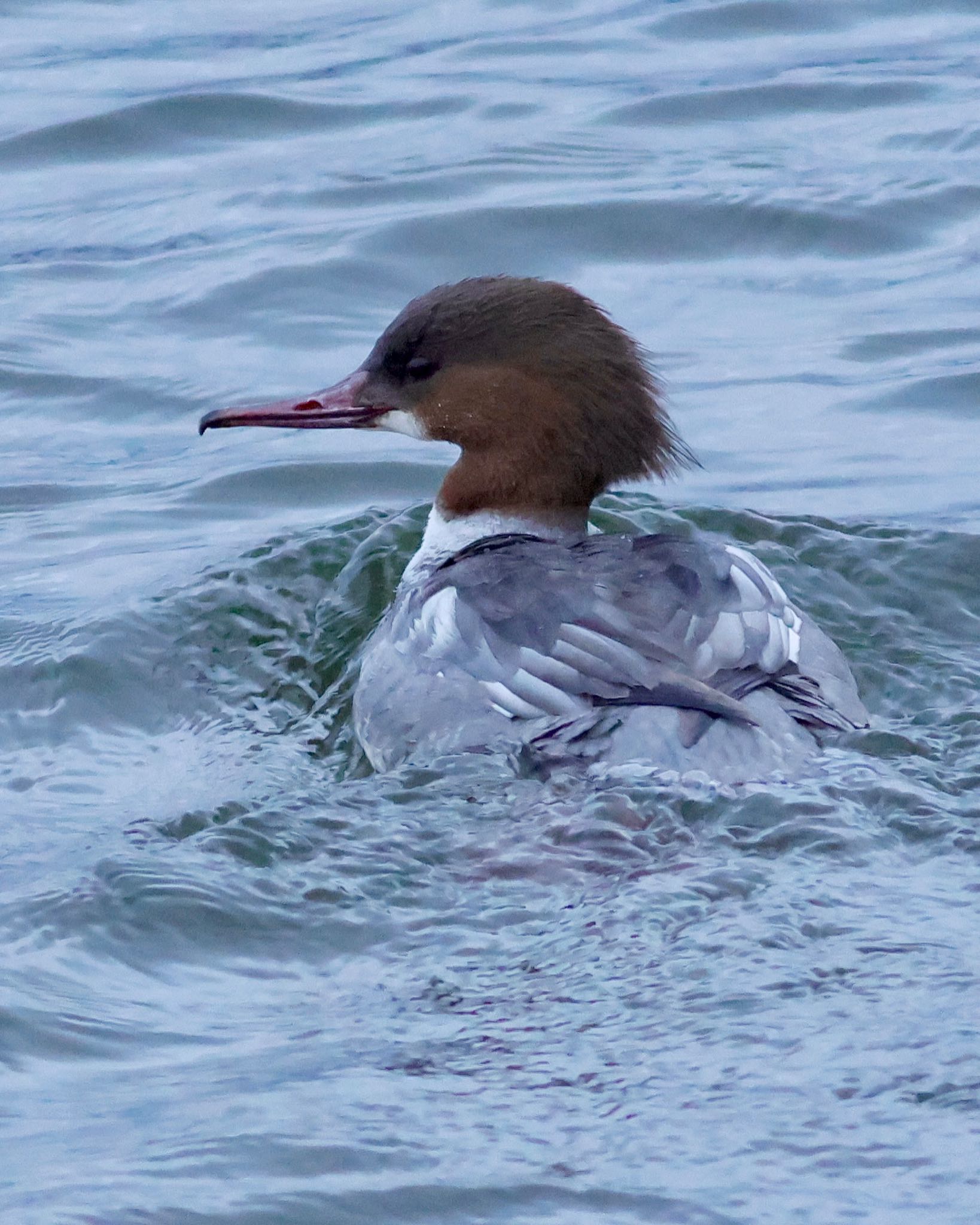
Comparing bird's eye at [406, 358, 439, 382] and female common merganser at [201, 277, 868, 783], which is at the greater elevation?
bird's eye at [406, 358, 439, 382]

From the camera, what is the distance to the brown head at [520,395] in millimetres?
5426

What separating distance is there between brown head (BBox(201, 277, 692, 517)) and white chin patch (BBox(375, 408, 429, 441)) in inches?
0.5

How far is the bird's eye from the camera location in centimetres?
554

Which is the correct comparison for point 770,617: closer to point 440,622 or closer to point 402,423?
point 440,622

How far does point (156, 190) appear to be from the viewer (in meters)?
9.80

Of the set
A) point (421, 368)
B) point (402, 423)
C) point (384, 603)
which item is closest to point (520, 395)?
point (421, 368)

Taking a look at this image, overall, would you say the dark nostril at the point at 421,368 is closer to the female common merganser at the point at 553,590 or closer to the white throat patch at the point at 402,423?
→ the female common merganser at the point at 553,590

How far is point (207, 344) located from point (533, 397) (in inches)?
125

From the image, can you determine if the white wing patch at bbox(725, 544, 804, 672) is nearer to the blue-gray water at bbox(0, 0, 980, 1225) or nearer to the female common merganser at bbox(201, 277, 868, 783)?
the female common merganser at bbox(201, 277, 868, 783)

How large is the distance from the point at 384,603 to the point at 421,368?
861 mm

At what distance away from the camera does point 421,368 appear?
18.2 ft

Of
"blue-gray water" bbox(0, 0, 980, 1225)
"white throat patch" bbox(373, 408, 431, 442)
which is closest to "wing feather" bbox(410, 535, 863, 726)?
"blue-gray water" bbox(0, 0, 980, 1225)

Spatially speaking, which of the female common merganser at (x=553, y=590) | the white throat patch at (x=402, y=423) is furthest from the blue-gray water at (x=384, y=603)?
the white throat patch at (x=402, y=423)

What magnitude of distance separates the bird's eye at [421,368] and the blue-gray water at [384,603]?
2.73 feet
